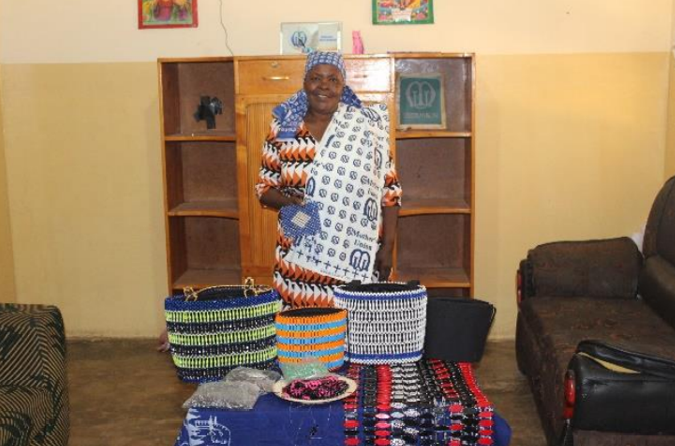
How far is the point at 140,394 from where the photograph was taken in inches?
152

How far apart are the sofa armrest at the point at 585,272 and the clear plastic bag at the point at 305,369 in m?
1.73

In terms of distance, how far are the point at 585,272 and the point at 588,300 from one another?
14 cm

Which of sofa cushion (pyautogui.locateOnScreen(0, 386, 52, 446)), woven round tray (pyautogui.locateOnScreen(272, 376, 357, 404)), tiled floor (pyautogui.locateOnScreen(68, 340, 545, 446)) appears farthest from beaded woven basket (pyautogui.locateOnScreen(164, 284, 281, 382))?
tiled floor (pyautogui.locateOnScreen(68, 340, 545, 446))

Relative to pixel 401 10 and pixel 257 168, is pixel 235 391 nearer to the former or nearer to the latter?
pixel 257 168

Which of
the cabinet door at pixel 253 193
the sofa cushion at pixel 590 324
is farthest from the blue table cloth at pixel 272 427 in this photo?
the cabinet door at pixel 253 193

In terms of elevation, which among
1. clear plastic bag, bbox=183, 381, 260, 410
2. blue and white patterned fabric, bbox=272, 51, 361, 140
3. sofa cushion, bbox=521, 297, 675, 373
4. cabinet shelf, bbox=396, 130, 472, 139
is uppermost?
blue and white patterned fabric, bbox=272, 51, 361, 140

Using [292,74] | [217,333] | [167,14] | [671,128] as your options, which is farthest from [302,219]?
[671,128]

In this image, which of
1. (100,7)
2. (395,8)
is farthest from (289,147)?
(100,7)

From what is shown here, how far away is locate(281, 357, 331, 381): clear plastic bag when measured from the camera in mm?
2232

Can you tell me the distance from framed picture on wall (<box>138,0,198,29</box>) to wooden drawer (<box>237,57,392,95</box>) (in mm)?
588

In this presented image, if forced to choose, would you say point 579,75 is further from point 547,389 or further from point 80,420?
point 80,420

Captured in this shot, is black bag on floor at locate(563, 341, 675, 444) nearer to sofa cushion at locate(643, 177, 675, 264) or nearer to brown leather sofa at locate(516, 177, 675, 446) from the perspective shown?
brown leather sofa at locate(516, 177, 675, 446)

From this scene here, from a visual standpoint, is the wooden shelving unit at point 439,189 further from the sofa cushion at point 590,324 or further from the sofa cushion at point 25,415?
the sofa cushion at point 25,415

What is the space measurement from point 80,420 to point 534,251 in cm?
209
